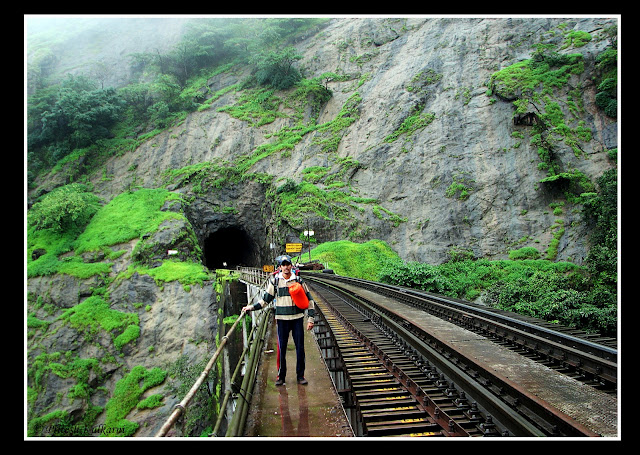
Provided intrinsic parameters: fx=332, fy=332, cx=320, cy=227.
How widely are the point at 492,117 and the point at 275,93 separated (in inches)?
1035

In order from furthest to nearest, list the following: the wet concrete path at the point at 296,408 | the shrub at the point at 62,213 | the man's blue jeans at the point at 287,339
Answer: the shrub at the point at 62,213 → the man's blue jeans at the point at 287,339 → the wet concrete path at the point at 296,408

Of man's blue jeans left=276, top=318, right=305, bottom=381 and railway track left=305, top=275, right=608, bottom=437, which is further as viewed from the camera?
man's blue jeans left=276, top=318, right=305, bottom=381

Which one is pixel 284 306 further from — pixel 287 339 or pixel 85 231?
pixel 85 231

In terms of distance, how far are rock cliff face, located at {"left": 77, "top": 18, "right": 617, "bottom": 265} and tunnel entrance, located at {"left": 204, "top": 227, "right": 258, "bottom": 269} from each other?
4209 millimetres

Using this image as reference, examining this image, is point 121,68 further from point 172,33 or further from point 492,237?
point 492,237

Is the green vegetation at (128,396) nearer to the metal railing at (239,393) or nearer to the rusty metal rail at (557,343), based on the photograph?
the metal railing at (239,393)

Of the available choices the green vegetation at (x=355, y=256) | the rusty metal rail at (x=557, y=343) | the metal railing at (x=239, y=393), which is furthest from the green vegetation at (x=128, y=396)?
the rusty metal rail at (x=557, y=343)

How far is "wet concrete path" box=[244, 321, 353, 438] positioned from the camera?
3.55 meters

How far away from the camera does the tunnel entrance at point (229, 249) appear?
38.9 m

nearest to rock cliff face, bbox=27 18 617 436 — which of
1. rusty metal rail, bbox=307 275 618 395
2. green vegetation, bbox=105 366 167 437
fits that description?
green vegetation, bbox=105 366 167 437

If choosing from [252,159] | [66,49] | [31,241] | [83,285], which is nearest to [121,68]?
[66,49]

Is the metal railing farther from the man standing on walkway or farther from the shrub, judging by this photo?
the shrub

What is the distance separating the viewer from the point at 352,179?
31.3 m

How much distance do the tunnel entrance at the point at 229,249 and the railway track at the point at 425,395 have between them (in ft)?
105
